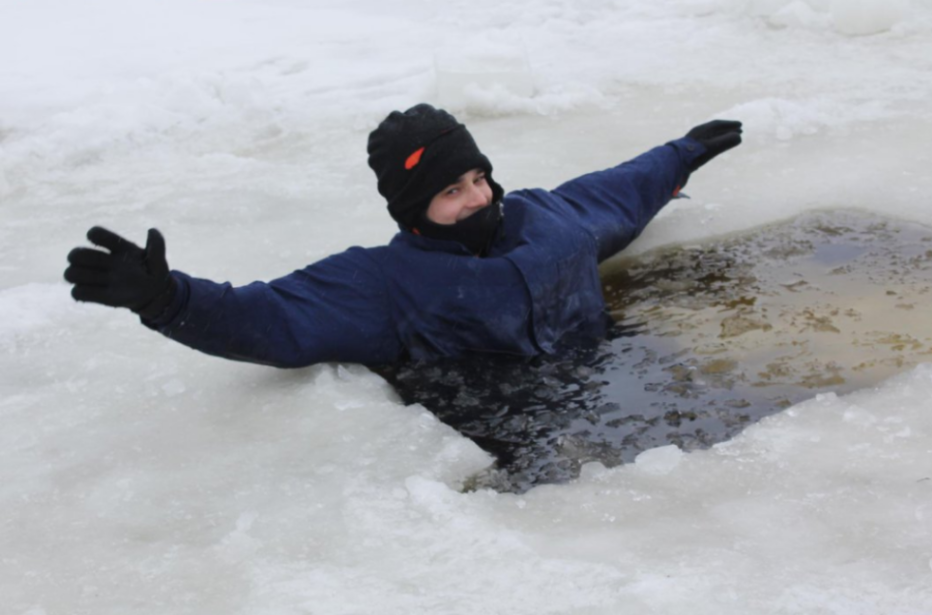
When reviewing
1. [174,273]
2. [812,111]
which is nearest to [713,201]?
[812,111]

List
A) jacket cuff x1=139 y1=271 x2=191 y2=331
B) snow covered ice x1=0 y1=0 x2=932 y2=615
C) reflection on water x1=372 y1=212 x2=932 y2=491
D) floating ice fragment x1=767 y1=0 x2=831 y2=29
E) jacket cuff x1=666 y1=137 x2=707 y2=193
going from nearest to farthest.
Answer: snow covered ice x1=0 y1=0 x2=932 y2=615, jacket cuff x1=139 y1=271 x2=191 y2=331, reflection on water x1=372 y1=212 x2=932 y2=491, jacket cuff x1=666 y1=137 x2=707 y2=193, floating ice fragment x1=767 y1=0 x2=831 y2=29

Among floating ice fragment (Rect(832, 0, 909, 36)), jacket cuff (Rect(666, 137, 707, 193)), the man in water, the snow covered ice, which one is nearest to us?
the snow covered ice

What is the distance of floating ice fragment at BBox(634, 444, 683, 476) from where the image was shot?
249 centimetres

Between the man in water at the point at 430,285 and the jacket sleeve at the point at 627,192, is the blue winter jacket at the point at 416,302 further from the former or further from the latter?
the jacket sleeve at the point at 627,192

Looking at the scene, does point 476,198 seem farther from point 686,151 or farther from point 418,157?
point 686,151

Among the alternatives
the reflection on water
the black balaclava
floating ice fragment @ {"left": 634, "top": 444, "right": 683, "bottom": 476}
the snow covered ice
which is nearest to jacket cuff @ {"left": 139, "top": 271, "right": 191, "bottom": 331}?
the snow covered ice

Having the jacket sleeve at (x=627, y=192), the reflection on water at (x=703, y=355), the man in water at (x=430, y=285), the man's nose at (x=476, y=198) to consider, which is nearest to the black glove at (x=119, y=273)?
the man in water at (x=430, y=285)

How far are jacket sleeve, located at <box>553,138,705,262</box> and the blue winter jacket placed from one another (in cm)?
11

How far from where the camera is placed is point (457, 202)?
10.8ft

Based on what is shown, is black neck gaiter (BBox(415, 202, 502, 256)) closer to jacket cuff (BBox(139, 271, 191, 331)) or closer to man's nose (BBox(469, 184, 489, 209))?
man's nose (BBox(469, 184, 489, 209))

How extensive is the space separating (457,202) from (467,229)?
88 mm

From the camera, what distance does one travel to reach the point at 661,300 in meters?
3.58

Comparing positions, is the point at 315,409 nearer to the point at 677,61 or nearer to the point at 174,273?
the point at 174,273

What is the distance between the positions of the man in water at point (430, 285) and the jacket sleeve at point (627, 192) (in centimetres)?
15
